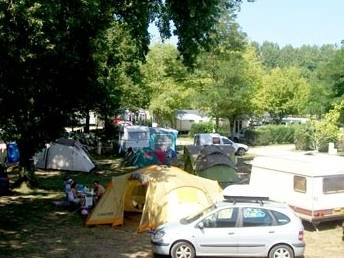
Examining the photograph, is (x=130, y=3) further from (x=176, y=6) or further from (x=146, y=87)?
(x=146, y=87)

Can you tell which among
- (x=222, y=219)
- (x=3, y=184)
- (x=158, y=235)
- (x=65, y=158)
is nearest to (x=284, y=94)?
(x=65, y=158)

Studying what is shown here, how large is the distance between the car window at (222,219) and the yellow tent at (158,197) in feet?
8.28

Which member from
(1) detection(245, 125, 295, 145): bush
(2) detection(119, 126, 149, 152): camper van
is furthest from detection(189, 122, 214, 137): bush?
(2) detection(119, 126, 149, 152): camper van

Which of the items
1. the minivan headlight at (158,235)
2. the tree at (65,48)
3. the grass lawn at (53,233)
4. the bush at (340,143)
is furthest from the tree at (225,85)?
the minivan headlight at (158,235)

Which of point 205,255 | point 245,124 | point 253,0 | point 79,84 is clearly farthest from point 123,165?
point 245,124

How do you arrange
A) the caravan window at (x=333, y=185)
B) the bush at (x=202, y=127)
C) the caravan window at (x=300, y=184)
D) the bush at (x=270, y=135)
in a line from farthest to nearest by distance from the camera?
the bush at (x=202, y=127), the bush at (x=270, y=135), the caravan window at (x=300, y=184), the caravan window at (x=333, y=185)

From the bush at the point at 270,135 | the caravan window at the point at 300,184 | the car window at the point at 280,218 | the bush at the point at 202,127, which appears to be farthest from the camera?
the bush at the point at 202,127

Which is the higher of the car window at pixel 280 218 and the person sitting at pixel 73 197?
the car window at pixel 280 218

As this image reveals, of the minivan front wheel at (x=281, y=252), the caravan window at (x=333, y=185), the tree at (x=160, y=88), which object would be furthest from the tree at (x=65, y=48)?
the tree at (x=160, y=88)

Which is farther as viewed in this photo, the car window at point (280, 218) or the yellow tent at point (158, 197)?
the yellow tent at point (158, 197)

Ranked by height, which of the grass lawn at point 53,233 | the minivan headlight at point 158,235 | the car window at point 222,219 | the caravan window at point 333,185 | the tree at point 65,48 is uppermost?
the tree at point 65,48

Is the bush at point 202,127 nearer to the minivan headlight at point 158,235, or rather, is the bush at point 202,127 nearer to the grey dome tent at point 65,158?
the grey dome tent at point 65,158

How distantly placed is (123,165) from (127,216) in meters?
13.2

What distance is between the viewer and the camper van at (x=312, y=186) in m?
15.4
